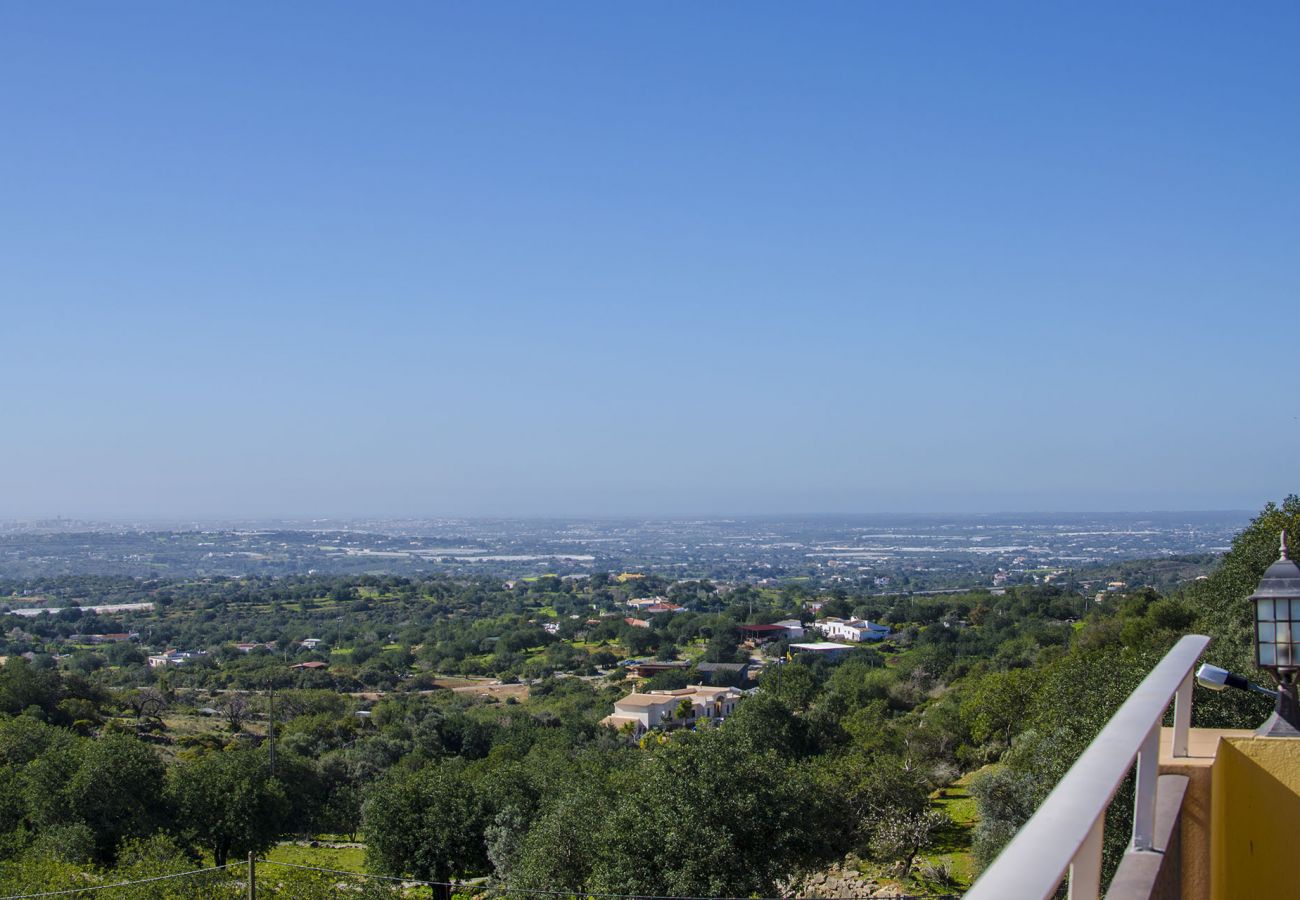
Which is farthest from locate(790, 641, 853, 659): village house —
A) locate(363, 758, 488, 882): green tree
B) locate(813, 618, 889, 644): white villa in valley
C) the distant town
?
the distant town

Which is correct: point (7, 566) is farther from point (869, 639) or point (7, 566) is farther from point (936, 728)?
point (936, 728)

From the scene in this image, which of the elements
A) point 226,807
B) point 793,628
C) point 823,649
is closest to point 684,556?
point 793,628

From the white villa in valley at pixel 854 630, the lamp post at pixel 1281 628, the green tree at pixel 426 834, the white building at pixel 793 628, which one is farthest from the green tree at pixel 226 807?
the white building at pixel 793 628

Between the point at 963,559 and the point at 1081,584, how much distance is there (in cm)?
6512

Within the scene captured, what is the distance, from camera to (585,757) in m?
23.6

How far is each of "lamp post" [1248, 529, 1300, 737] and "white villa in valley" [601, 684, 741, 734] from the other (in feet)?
114

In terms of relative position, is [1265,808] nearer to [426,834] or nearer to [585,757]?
[426,834]

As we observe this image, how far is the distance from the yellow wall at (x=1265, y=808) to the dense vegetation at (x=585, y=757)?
16.1 feet

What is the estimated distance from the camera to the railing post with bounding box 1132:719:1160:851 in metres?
1.83

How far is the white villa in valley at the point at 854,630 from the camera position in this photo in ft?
210

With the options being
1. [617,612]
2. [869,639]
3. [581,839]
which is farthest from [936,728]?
[617,612]

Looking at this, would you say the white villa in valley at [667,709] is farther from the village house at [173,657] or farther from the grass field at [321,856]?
the village house at [173,657]

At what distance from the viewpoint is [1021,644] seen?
39.6 m

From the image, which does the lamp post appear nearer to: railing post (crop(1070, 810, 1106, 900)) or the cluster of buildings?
railing post (crop(1070, 810, 1106, 900))
